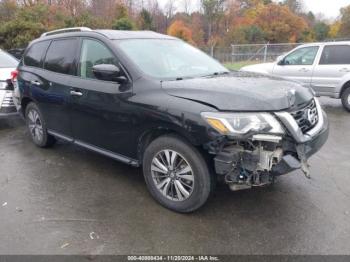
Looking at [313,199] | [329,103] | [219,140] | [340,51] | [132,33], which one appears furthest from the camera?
[329,103]

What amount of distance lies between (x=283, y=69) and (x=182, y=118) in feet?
24.1

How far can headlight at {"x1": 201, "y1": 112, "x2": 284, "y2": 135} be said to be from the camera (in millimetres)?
3074

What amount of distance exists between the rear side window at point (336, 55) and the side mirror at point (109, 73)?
22.1ft

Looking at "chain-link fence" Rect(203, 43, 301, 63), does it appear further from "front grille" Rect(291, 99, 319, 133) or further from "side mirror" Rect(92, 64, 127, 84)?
"side mirror" Rect(92, 64, 127, 84)

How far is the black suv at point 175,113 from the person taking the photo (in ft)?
10.3

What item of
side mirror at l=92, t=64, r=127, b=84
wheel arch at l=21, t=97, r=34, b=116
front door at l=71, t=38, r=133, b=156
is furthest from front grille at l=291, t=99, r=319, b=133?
wheel arch at l=21, t=97, r=34, b=116

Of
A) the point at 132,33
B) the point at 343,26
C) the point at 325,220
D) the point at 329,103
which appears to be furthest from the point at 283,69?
the point at 343,26

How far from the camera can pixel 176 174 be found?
355cm

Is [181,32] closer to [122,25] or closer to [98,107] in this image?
[122,25]

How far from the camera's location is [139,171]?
4.71m

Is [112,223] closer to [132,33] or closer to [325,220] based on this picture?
[325,220]

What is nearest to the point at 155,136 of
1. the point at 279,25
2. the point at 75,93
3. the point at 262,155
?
the point at 262,155

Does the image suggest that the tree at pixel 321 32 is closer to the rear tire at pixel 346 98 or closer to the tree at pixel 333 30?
the tree at pixel 333 30

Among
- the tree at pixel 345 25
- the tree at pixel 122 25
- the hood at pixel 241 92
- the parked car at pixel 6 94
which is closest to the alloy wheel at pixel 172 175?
the hood at pixel 241 92
